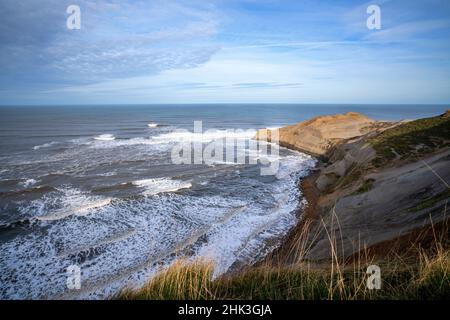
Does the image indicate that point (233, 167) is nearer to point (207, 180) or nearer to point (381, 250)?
point (207, 180)

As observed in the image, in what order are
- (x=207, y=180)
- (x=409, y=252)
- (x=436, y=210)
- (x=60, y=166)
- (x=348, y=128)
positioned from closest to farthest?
(x=409, y=252) → (x=436, y=210) → (x=207, y=180) → (x=60, y=166) → (x=348, y=128)

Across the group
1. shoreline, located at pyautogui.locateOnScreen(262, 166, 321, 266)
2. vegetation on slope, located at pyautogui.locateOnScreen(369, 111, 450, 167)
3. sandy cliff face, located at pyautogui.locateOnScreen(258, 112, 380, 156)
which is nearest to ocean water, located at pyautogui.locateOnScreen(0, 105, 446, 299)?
shoreline, located at pyautogui.locateOnScreen(262, 166, 321, 266)

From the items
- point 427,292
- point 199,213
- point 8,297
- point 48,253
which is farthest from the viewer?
point 199,213

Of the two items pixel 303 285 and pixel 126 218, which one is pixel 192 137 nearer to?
pixel 126 218

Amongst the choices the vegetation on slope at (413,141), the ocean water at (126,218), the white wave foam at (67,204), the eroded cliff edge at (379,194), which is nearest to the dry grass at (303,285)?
the eroded cliff edge at (379,194)

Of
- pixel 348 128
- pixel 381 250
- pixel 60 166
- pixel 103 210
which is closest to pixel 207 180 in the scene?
pixel 103 210
